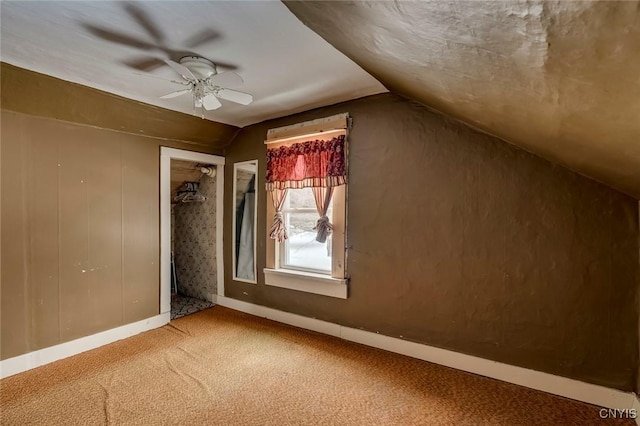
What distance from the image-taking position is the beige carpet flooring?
1.95 metres

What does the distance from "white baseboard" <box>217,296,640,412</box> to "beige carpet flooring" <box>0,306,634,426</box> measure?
0.06 metres

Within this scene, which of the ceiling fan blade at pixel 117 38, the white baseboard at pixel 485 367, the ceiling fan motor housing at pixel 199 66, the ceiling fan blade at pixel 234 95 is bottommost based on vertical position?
the white baseboard at pixel 485 367

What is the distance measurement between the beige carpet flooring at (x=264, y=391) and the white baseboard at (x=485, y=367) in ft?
0.20

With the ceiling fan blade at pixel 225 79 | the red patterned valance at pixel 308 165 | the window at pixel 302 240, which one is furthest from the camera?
the window at pixel 302 240

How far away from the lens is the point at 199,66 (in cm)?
214

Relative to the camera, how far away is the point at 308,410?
6.60ft

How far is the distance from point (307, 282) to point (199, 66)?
2.26 m

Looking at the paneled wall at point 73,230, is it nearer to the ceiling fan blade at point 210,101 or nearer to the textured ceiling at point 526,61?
the ceiling fan blade at point 210,101

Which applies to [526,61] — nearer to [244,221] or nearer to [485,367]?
[485,367]

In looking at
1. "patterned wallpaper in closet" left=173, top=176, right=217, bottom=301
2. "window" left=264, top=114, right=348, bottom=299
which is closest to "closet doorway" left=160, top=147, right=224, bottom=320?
"patterned wallpaper in closet" left=173, top=176, right=217, bottom=301

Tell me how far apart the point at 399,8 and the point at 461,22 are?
0.80ft

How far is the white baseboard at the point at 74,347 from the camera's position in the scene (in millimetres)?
2496

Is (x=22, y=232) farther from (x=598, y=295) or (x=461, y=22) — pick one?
(x=598, y=295)

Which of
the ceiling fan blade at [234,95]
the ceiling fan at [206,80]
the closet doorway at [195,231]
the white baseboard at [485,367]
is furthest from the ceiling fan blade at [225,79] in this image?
the white baseboard at [485,367]
